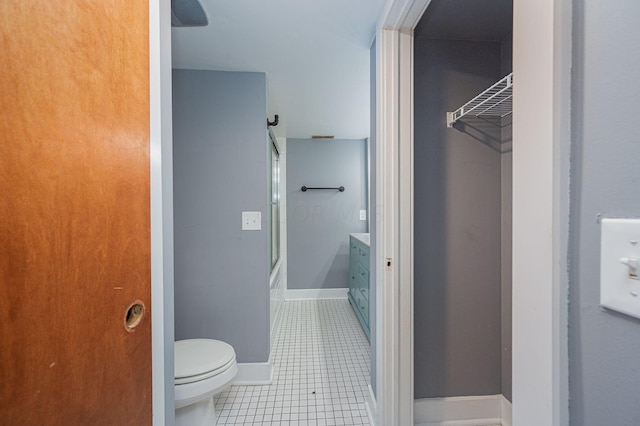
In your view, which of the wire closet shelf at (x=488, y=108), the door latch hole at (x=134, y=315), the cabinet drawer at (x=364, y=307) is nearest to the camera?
the door latch hole at (x=134, y=315)

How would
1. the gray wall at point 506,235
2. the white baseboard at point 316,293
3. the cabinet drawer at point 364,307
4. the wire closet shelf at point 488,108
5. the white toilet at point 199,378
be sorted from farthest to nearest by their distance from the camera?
the white baseboard at point 316,293 < the cabinet drawer at point 364,307 < the gray wall at point 506,235 < the wire closet shelf at point 488,108 < the white toilet at point 199,378

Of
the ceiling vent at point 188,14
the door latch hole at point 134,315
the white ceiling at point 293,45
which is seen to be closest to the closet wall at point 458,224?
the white ceiling at point 293,45

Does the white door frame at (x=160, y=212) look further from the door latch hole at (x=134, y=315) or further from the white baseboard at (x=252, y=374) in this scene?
the white baseboard at (x=252, y=374)

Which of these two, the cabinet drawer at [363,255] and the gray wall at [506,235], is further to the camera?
the cabinet drawer at [363,255]

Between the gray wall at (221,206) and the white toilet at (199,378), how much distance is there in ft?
1.24

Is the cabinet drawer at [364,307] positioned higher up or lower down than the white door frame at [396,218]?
lower down

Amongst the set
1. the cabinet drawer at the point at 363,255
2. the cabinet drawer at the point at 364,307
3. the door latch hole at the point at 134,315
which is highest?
the door latch hole at the point at 134,315

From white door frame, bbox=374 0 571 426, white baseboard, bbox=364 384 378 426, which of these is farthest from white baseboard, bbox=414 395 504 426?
white door frame, bbox=374 0 571 426

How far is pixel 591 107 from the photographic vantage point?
1.15ft

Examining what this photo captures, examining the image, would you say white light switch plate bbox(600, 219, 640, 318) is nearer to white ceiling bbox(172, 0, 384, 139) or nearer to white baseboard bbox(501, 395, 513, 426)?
white ceiling bbox(172, 0, 384, 139)

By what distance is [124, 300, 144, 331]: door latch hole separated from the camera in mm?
599

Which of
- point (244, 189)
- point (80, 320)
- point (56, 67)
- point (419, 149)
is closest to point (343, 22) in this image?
point (419, 149)

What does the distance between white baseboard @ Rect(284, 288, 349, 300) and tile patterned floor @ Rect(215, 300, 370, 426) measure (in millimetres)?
719

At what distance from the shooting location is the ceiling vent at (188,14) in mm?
1186
